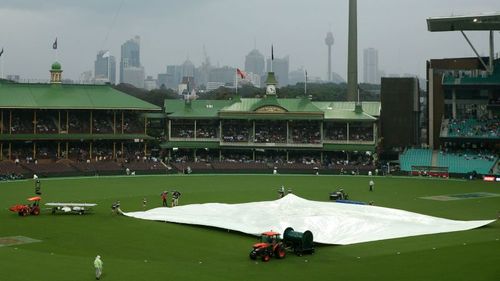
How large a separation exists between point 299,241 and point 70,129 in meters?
63.1

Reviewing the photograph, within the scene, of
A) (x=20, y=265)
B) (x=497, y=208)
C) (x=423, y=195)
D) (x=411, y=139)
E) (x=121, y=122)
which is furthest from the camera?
(x=411, y=139)

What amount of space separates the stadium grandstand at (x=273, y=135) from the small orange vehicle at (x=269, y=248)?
5846 cm

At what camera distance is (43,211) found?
43.9 metres

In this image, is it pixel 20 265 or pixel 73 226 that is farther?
pixel 73 226

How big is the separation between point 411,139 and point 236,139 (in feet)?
88.6

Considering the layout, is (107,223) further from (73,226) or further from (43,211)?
(43,211)

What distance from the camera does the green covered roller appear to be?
97.3 feet

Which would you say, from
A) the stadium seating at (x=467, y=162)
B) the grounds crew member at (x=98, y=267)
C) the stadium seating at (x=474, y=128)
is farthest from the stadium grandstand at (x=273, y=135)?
the grounds crew member at (x=98, y=267)

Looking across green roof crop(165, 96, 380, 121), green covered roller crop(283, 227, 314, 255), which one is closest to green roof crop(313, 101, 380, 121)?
green roof crop(165, 96, 380, 121)

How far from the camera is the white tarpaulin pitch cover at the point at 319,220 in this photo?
3400 centimetres

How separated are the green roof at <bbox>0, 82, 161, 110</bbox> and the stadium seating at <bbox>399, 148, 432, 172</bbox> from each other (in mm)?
33276

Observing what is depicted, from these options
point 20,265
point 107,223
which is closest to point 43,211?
point 107,223

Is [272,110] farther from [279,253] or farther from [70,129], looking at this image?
[279,253]

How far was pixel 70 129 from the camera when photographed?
8688 centimetres
